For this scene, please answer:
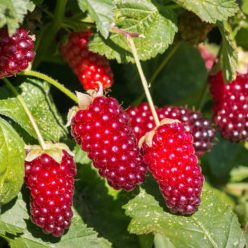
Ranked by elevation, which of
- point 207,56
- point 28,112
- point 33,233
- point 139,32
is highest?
point 139,32

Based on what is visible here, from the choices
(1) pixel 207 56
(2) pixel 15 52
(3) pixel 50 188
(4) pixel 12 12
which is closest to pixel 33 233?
(3) pixel 50 188

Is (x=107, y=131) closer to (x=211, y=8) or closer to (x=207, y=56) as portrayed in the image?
(x=211, y=8)

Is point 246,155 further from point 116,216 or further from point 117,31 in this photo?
point 117,31

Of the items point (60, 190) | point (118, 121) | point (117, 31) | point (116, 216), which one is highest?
point (117, 31)

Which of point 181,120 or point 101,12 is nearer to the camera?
point 101,12

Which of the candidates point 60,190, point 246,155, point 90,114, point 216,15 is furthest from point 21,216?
point 246,155

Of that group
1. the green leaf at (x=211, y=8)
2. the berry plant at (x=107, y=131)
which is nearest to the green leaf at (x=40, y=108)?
the berry plant at (x=107, y=131)
